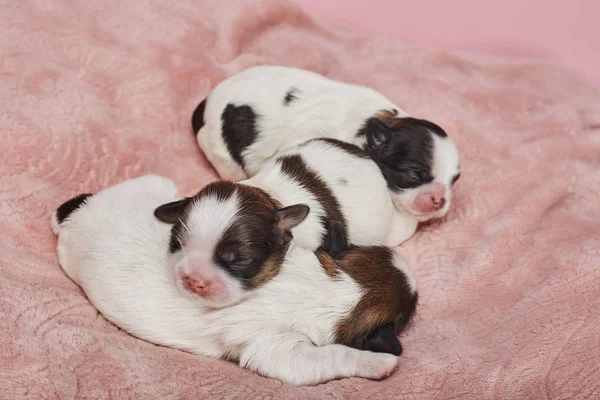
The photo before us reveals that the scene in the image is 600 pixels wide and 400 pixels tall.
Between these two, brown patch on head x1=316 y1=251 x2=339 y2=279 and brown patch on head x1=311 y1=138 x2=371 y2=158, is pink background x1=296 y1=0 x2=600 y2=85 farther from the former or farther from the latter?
brown patch on head x1=316 y1=251 x2=339 y2=279

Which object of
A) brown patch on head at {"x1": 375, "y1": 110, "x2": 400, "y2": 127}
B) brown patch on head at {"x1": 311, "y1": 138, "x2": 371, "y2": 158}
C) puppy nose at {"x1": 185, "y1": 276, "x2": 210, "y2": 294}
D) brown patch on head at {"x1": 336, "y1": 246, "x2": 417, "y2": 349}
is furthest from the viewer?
brown patch on head at {"x1": 375, "y1": 110, "x2": 400, "y2": 127}

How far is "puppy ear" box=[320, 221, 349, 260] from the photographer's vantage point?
279 cm

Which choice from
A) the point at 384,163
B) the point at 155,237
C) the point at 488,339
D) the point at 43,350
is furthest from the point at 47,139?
the point at 488,339

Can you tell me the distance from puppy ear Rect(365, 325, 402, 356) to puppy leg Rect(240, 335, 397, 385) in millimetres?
91

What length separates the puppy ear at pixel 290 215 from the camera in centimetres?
259

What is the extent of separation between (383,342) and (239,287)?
67 cm

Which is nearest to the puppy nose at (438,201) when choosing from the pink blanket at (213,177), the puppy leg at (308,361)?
the pink blanket at (213,177)

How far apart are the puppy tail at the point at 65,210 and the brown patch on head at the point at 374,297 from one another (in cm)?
125

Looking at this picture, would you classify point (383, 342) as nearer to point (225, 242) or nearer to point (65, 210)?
point (225, 242)

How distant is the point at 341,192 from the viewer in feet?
10.0

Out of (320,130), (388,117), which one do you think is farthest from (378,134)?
(320,130)

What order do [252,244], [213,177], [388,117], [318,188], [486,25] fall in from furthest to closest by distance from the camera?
[486,25] → [213,177] → [388,117] → [318,188] → [252,244]

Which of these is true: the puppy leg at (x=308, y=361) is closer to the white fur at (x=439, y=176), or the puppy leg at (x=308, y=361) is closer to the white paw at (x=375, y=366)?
the white paw at (x=375, y=366)

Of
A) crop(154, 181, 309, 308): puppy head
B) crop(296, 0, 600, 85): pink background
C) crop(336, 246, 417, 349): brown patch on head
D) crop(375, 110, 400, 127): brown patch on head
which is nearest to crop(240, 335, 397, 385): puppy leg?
crop(336, 246, 417, 349): brown patch on head
